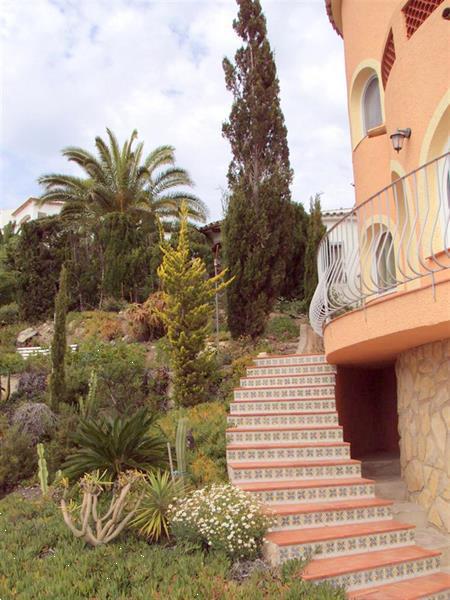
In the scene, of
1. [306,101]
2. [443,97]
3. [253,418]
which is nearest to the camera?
[443,97]

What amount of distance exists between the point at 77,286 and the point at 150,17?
11906mm

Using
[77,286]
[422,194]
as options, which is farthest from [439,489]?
[77,286]

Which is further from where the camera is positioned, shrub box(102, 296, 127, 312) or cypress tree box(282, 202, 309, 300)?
shrub box(102, 296, 127, 312)

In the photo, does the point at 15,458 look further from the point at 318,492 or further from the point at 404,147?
the point at 404,147

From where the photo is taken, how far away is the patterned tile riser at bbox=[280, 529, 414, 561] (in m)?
5.43

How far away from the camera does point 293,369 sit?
9445 mm

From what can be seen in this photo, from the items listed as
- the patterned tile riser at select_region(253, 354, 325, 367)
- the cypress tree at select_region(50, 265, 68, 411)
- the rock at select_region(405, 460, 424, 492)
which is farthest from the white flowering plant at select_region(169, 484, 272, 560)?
the cypress tree at select_region(50, 265, 68, 411)

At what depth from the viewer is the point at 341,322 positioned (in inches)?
278

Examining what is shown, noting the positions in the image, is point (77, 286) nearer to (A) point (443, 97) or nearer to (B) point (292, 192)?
(B) point (292, 192)

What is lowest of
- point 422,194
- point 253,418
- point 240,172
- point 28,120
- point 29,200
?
point 253,418

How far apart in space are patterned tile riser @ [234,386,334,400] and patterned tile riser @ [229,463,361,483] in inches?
62.4

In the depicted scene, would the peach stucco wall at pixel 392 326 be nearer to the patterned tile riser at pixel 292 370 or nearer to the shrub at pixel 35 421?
the patterned tile riser at pixel 292 370

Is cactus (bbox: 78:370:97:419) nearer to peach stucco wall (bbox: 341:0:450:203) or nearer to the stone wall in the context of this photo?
the stone wall

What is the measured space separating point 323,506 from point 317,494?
10.6 inches
